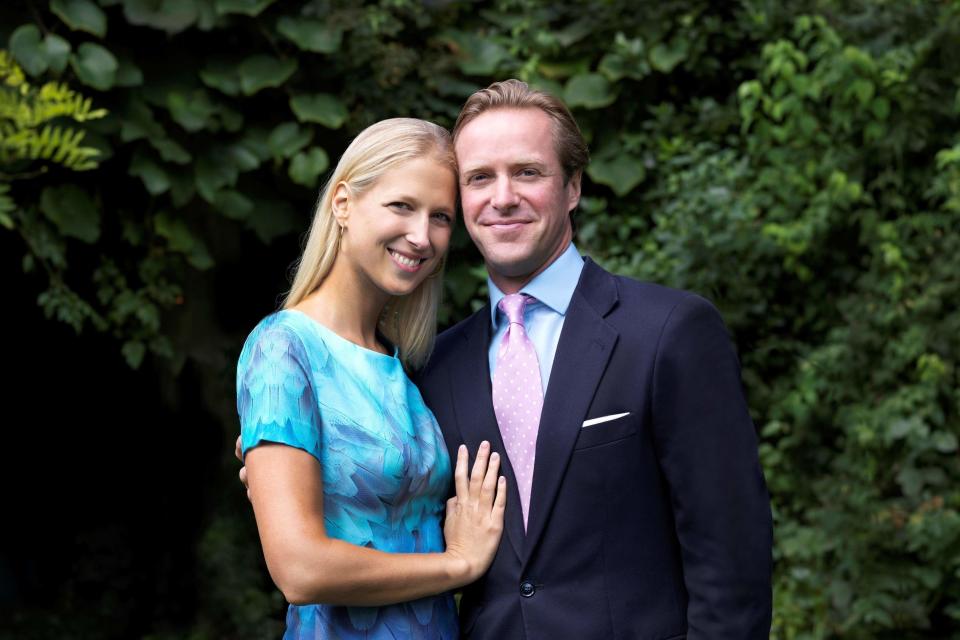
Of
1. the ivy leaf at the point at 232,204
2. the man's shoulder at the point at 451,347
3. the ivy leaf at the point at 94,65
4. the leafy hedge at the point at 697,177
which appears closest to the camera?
the man's shoulder at the point at 451,347

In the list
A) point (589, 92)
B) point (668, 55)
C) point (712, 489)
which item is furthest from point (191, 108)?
point (712, 489)

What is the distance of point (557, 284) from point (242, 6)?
2427 mm

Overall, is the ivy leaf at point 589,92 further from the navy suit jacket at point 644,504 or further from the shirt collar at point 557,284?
the navy suit jacket at point 644,504

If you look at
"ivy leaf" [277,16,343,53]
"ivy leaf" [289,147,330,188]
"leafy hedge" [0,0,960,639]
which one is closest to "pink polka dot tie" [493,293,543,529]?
"leafy hedge" [0,0,960,639]

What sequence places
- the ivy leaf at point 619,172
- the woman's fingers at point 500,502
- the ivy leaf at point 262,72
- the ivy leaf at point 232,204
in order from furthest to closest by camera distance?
the ivy leaf at point 619,172 → the ivy leaf at point 232,204 → the ivy leaf at point 262,72 → the woman's fingers at point 500,502

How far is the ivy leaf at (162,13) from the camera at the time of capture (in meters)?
4.16

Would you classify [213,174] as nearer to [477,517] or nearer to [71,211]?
[71,211]

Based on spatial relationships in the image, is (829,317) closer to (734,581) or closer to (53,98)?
(734,581)

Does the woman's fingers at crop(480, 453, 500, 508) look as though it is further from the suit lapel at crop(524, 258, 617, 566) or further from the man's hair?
the man's hair

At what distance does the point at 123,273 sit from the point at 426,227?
265 cm

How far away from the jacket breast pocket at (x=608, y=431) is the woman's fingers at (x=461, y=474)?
0.80 ft

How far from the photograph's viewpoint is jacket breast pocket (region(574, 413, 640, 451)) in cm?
218

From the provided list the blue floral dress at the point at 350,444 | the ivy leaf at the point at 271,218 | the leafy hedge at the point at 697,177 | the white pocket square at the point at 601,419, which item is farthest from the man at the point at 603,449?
the ivy leaf at the point at 271,218

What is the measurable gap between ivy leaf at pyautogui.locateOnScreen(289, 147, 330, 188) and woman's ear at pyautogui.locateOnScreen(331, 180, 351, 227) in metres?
2.09
